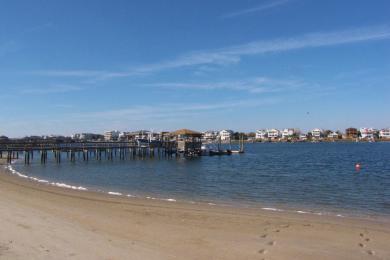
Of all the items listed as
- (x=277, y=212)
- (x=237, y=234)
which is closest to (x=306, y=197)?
(x=277, y=212)

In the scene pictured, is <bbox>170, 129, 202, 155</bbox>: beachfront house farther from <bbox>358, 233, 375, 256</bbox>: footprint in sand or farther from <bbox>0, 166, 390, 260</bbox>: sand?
<bbox>358, 233, 375, 256</bbox>: footprint in sand

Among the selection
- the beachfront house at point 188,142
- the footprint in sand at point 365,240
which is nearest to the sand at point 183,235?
the footprint in sand at point 365,240

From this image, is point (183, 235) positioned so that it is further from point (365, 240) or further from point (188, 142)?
point (188, 142)

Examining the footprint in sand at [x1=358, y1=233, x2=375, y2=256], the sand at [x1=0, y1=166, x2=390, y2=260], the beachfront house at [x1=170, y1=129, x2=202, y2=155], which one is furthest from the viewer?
the beachfront house at [x1=170, y1=129, x2=202, y2=155]

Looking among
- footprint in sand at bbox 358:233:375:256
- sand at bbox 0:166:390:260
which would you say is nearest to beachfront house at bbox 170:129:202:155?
sand at bbox 0:166:390:260

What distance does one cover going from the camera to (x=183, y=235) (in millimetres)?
11125

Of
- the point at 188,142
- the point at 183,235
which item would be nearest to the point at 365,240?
the point at 183,235

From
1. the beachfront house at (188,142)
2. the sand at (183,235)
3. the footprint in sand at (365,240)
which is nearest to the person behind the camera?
the sand at (183,235)

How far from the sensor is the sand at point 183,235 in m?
8.85

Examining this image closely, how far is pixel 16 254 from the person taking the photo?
26.8 ft

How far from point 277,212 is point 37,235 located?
9.65 metres

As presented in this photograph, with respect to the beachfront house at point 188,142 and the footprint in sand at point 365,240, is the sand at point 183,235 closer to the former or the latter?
the footprint in sand at point 365,240

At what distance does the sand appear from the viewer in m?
8.85

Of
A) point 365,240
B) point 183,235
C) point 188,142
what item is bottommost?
point 365,240
